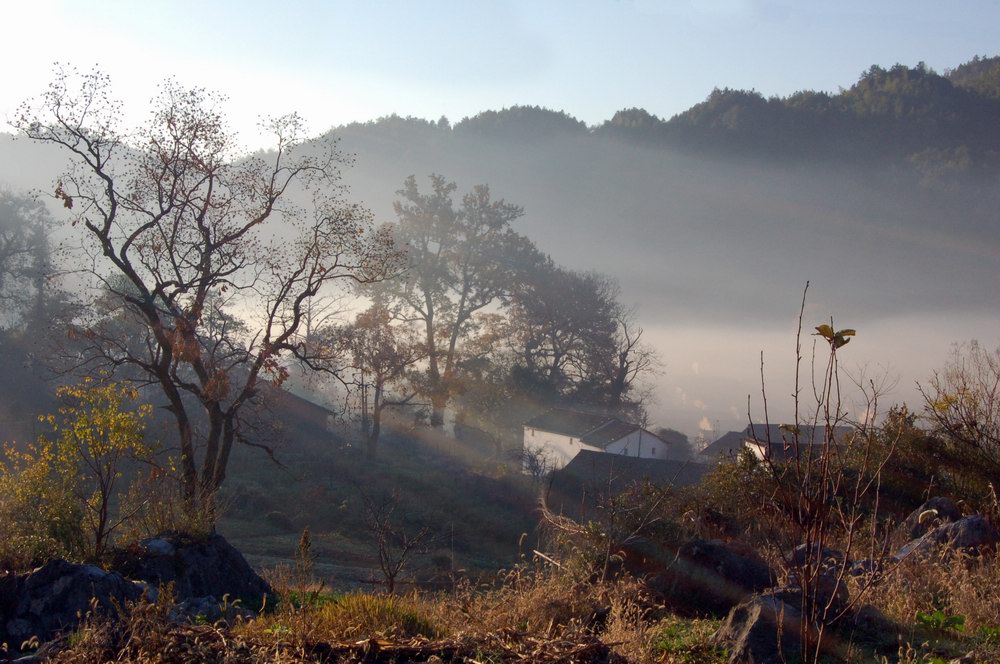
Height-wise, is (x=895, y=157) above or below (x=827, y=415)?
above

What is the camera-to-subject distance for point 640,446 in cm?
4022

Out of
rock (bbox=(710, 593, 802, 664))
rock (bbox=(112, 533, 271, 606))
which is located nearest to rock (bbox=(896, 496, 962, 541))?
rock (bbox=(710, 593, 802, 664))

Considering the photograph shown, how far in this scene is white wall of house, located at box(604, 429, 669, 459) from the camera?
4094cm

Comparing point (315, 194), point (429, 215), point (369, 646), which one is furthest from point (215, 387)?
point (429, 215)

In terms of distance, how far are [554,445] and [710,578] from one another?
3435 centimetres

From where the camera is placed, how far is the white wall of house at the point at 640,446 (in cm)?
4094

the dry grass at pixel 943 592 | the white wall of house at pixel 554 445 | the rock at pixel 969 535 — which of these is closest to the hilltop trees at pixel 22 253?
the white wall of house at pixel 554 445

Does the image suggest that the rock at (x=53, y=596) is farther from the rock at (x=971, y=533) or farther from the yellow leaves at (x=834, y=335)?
the rock at (x=971, y=533)

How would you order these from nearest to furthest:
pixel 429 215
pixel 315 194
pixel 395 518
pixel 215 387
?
pixel 215 387 → pixel 315 194 → pixel 395 518 → pixel 429 215

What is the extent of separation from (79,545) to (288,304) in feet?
28.0

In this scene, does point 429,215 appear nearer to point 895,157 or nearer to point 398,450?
point 398,450

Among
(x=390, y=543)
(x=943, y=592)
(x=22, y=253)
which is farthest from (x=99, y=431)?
(x=22, y=253)

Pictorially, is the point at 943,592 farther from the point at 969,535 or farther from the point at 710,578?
the point at 969,535

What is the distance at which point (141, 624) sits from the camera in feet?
15.4
